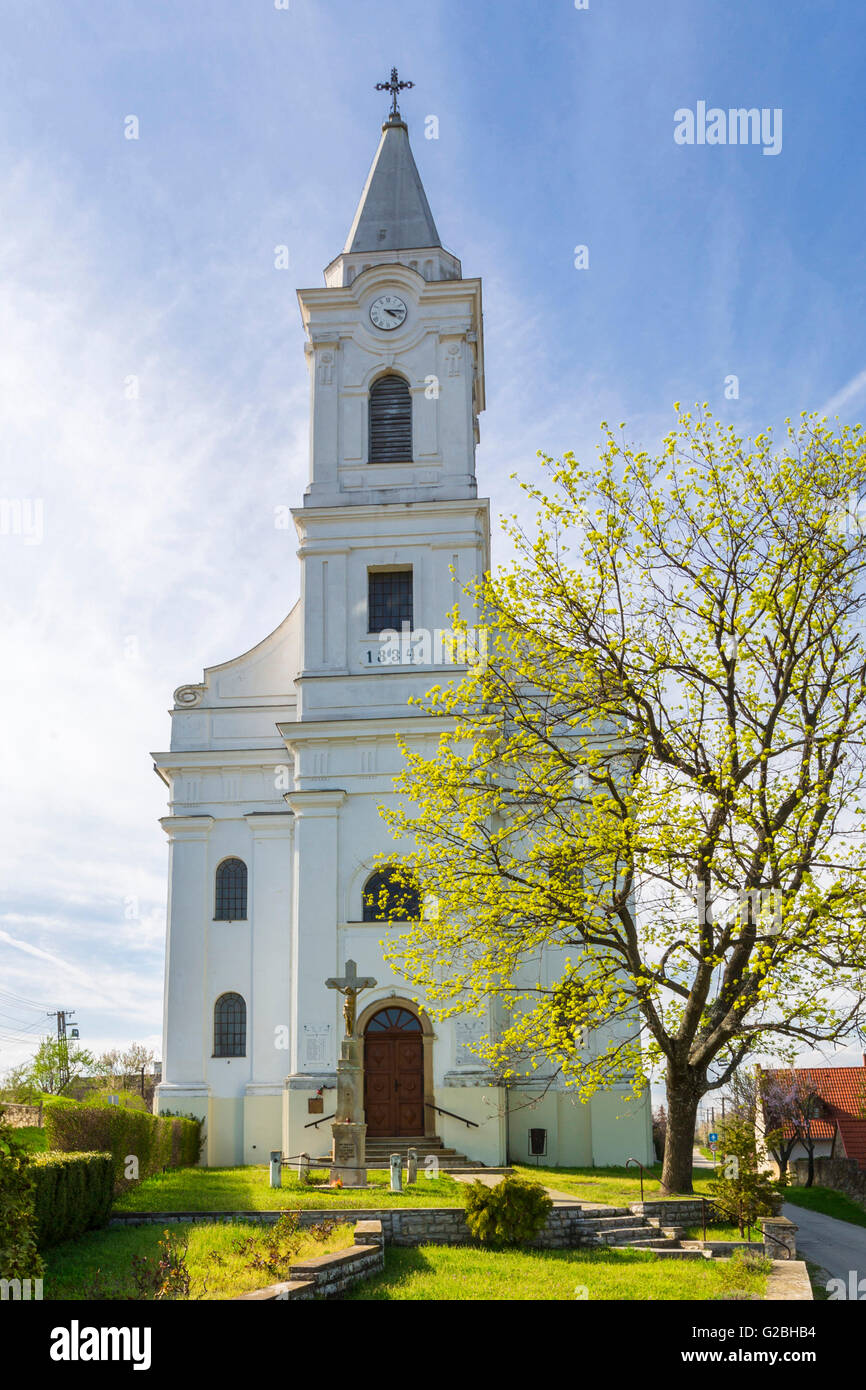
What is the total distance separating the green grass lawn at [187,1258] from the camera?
39.4 feet

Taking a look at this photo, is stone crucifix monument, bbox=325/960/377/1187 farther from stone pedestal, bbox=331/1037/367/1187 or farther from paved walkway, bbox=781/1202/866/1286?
paved walkway, bbox=781/1202/866/1286

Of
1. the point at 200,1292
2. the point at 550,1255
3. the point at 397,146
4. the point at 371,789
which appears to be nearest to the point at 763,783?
the point at 550,1255

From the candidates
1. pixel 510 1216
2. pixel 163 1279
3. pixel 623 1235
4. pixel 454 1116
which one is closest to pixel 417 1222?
pixel 510 1216

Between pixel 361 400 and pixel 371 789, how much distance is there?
9.64 m

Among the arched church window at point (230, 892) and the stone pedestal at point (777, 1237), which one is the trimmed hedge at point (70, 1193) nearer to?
the stone pedestal at point (777, 1237)

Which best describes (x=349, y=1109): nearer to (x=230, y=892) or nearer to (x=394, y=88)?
(x=230, y=892)

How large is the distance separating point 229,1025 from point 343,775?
6.53 m

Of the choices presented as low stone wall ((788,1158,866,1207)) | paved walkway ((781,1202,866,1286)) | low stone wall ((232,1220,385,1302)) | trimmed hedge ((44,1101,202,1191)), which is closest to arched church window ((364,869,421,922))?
trimmed hedge ((44,1101,202,1191))

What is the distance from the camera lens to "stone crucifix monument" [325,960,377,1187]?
20922 millimetres

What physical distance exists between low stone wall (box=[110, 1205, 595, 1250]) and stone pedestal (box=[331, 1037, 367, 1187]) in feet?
12.5

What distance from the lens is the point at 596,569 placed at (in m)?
18.5

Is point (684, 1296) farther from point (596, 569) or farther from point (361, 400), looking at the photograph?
point (361, 400)

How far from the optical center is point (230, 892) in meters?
30.1

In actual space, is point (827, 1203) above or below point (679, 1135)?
below
